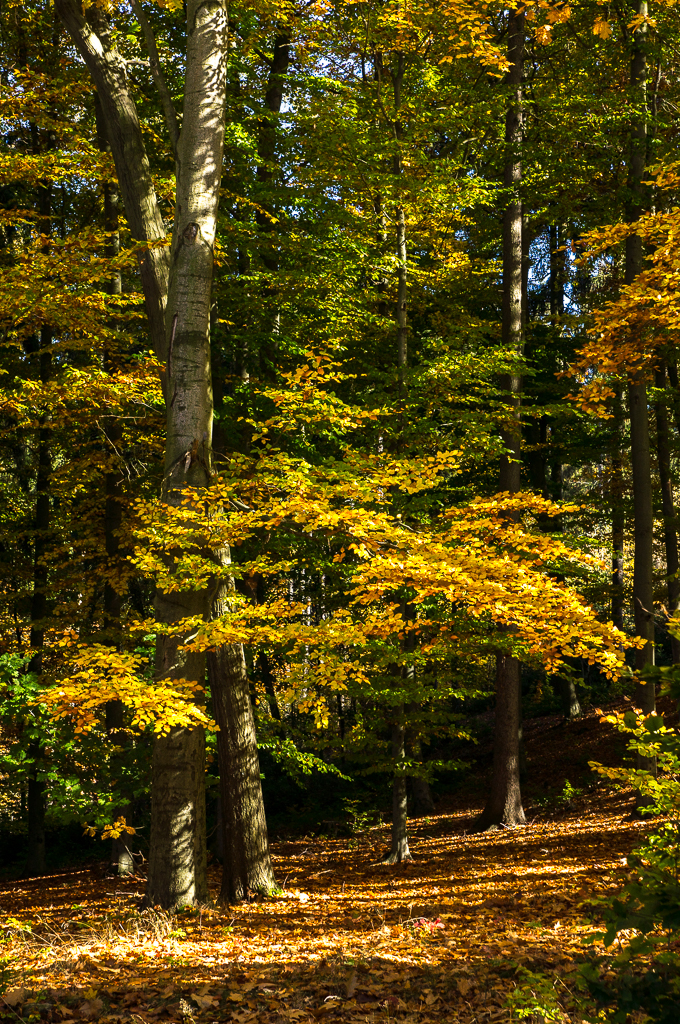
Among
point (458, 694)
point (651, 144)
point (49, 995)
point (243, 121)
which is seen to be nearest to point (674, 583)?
point (458, 694)

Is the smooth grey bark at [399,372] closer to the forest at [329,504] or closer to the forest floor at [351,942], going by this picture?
the forest at [329,504]

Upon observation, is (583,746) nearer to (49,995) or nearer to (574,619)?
(574,619)

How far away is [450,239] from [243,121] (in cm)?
430

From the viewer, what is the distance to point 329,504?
18.8 ft

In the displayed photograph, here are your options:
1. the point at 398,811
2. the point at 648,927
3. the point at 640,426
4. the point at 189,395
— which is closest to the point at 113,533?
the point at 189,395

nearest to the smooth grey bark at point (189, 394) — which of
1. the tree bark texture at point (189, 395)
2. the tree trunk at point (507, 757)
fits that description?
the tree bark texture at point (189, 395)

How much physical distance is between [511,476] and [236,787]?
629 cm

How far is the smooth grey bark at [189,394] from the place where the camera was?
21.8 feet

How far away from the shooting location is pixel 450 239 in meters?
12.9

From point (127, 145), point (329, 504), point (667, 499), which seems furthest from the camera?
point (667, 499)

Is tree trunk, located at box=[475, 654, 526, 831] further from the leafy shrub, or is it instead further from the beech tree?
the leafy shrub

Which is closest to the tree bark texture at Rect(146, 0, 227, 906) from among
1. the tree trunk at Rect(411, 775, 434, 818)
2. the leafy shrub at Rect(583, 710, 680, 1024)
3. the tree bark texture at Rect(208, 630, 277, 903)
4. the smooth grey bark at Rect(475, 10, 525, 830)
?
the tree bark texture at Rect(208, 630, 277, 903)

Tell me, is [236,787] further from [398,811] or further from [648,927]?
[648,927]

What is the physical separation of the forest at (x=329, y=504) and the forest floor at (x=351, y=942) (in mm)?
47
